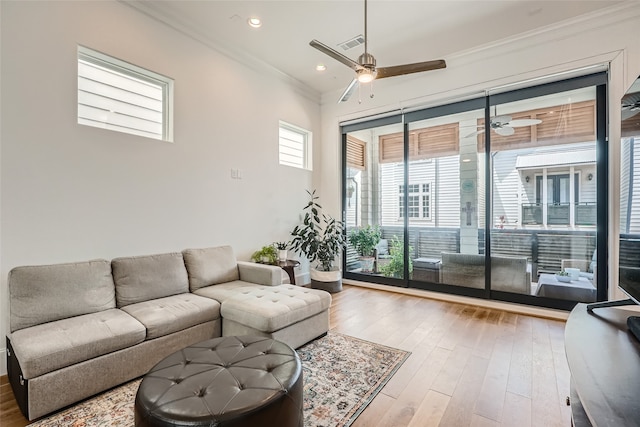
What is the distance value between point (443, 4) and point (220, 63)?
2.65 meters

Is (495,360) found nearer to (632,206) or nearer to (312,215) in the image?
(632,206)

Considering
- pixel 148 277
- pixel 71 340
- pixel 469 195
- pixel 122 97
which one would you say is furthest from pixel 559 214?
pixel 122 97

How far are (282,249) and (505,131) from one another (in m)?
3.43

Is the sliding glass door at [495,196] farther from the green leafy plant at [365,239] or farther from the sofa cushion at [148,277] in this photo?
the sofa cushion at [148,277]

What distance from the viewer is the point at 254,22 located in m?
3.37

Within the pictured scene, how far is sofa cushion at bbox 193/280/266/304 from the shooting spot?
2.85 meters

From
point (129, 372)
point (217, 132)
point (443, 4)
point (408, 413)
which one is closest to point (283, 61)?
point (217, 132)

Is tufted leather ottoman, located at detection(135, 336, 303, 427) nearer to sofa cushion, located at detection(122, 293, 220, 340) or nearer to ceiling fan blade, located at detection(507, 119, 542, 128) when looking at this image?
sofa cushion, located at detection(122, 293, 220, 340)

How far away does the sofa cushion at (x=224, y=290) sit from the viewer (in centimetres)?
285

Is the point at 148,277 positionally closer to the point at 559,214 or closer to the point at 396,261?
the point at 396,261

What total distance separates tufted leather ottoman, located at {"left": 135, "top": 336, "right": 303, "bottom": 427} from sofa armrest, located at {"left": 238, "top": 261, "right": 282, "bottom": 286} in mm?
1507

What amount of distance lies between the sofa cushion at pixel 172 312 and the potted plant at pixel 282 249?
1.51 meters

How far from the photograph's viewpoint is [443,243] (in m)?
4.48

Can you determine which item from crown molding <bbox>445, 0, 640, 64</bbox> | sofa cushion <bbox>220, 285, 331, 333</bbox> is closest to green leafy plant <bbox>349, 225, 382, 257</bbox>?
sofa cushion <bbox>220, 285, 331, 333</bbox>
